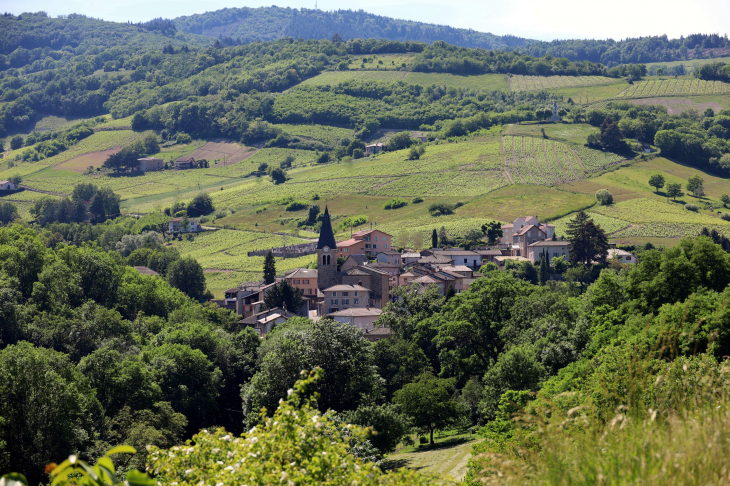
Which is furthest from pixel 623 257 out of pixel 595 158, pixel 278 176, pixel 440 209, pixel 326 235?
pixel 278 176

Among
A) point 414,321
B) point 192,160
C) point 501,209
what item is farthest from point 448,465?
point 192,160

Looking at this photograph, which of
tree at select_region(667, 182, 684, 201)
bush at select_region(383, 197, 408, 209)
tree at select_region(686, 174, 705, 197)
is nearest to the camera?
tree at select_region(667, 182, 684, 201)

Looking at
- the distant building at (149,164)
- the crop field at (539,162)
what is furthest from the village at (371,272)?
the distant building at (149,164)

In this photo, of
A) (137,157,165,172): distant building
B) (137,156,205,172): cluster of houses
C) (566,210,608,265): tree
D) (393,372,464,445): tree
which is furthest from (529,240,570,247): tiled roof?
(137,157,165,172): distant building

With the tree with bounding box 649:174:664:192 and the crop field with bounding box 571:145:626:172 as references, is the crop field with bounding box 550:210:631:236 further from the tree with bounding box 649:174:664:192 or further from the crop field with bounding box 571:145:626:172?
the crop field with bounding box 571:145:626:172

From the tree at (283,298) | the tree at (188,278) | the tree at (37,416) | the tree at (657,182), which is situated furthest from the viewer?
the tree at (657,182)

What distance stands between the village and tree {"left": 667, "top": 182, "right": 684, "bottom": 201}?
31.0 m

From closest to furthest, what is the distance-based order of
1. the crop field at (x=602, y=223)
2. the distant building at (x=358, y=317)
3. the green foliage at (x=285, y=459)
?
the green foliage at (x=285, y=459) < the distant building at (x=358, y=317) < the crop field at (x=602, y=223)

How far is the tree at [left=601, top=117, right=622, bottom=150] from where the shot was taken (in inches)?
6176

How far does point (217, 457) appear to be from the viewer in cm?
1438

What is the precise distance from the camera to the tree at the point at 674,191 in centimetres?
12712

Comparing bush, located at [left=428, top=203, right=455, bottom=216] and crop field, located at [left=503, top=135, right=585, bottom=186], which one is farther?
crop field, located at [left=503, top=135, right=585, bottom=186]

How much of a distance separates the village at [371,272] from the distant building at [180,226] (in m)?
31.2

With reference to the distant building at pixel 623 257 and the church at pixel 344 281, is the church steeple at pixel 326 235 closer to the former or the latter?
the church at pixel 344 281
